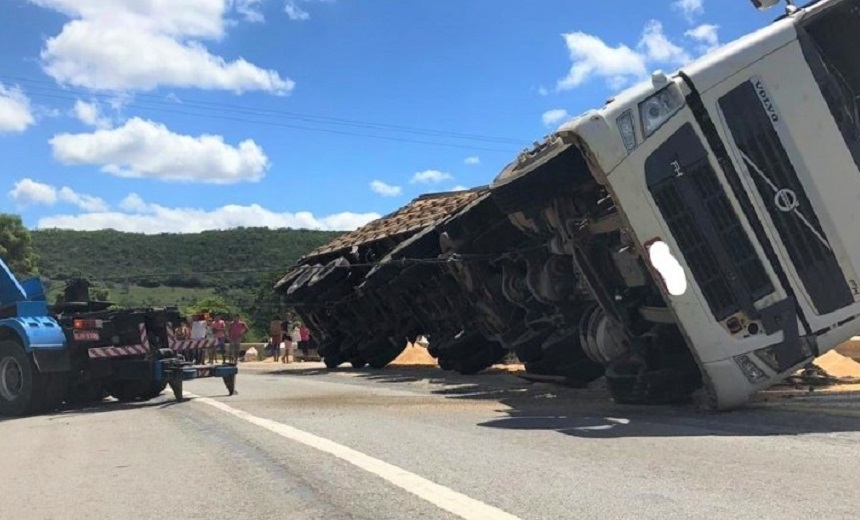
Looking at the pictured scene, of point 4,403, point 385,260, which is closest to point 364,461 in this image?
point 4,403

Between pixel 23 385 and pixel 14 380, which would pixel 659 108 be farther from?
pixel 14 380

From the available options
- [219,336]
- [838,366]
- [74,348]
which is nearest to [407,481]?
[74,348]

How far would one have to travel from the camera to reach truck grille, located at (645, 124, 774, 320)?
273 inches

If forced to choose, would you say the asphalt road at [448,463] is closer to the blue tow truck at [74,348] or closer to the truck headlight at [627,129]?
the blue tow truck at [74,348]

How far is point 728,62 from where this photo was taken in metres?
6.98

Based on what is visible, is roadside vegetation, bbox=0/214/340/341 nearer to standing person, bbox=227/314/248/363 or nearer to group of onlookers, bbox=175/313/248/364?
group of onlookers, bbox=175/313/248/364

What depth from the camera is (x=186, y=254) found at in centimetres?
7119

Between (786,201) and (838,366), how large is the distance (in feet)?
17.1

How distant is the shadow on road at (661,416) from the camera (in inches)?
263

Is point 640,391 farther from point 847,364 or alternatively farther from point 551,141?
point 847,364

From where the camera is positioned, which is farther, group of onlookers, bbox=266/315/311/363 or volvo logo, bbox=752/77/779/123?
group of onlookers, bbox=266/315/311/363

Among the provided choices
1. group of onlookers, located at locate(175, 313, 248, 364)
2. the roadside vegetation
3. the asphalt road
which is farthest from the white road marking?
the roadside vegetation

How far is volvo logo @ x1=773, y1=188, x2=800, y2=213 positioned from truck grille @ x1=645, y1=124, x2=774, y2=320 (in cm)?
37

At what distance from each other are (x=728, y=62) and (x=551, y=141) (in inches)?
82.9
